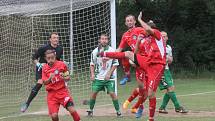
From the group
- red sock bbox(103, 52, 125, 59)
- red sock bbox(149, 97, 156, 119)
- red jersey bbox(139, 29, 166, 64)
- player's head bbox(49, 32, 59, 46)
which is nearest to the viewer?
red sock bbox(149, 97, 156, 119)

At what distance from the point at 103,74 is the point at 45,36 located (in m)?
7.18

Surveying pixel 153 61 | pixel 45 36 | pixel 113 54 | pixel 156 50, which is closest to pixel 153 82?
pixel 153 61

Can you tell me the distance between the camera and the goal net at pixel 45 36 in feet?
51.4

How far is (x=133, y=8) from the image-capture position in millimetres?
35125

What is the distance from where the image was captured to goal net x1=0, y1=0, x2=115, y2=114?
15672 mm

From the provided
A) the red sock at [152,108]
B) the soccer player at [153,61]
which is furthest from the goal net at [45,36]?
the red sock at [152,108]

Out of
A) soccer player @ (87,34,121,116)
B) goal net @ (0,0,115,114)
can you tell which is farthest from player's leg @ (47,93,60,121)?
goal net @ (0,0,115,114)

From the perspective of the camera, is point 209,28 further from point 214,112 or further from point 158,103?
point 214,112

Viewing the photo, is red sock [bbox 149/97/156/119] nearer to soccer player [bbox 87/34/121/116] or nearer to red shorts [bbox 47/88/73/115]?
red shorts [bbox 47/88/73/115]

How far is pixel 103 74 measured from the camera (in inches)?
506

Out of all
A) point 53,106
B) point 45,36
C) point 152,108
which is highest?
point 45,36

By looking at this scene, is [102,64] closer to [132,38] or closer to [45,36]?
[132,38]

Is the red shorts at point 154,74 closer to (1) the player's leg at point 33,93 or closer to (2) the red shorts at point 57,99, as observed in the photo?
(2) the red shorts at point 57,99

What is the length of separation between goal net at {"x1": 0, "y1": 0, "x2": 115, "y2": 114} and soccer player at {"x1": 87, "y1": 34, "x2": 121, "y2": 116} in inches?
62.1
